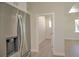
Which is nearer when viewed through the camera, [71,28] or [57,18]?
[57,18]

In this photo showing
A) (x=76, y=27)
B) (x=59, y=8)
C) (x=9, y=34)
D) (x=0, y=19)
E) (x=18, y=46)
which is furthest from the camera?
(x=76, y=27)

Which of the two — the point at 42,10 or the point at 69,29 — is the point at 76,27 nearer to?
the point at 69,29

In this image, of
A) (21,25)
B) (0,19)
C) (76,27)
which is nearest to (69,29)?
(76,27)

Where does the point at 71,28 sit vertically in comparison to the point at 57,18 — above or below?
below

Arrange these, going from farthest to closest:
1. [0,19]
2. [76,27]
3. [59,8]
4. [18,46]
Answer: [76,27]
[59,8]
[18,46]
[0,19]

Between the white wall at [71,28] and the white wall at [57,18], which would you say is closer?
the white wall at [57,18]

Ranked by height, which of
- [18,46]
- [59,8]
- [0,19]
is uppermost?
[59,8]

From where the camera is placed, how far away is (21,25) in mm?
2504

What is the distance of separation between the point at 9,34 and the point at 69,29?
24.3ft

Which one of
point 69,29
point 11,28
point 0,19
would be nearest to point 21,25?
point 11,28

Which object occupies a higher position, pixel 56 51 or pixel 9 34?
pixel 9 34

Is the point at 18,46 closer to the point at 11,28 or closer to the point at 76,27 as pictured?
the point at 11,28

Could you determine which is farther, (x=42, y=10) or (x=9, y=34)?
(x=42, y=10)

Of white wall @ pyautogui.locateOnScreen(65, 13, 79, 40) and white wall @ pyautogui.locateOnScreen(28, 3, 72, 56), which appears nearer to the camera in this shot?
white wall @ pyautogui.locateOnScreen(28, 3, 72, 56)
